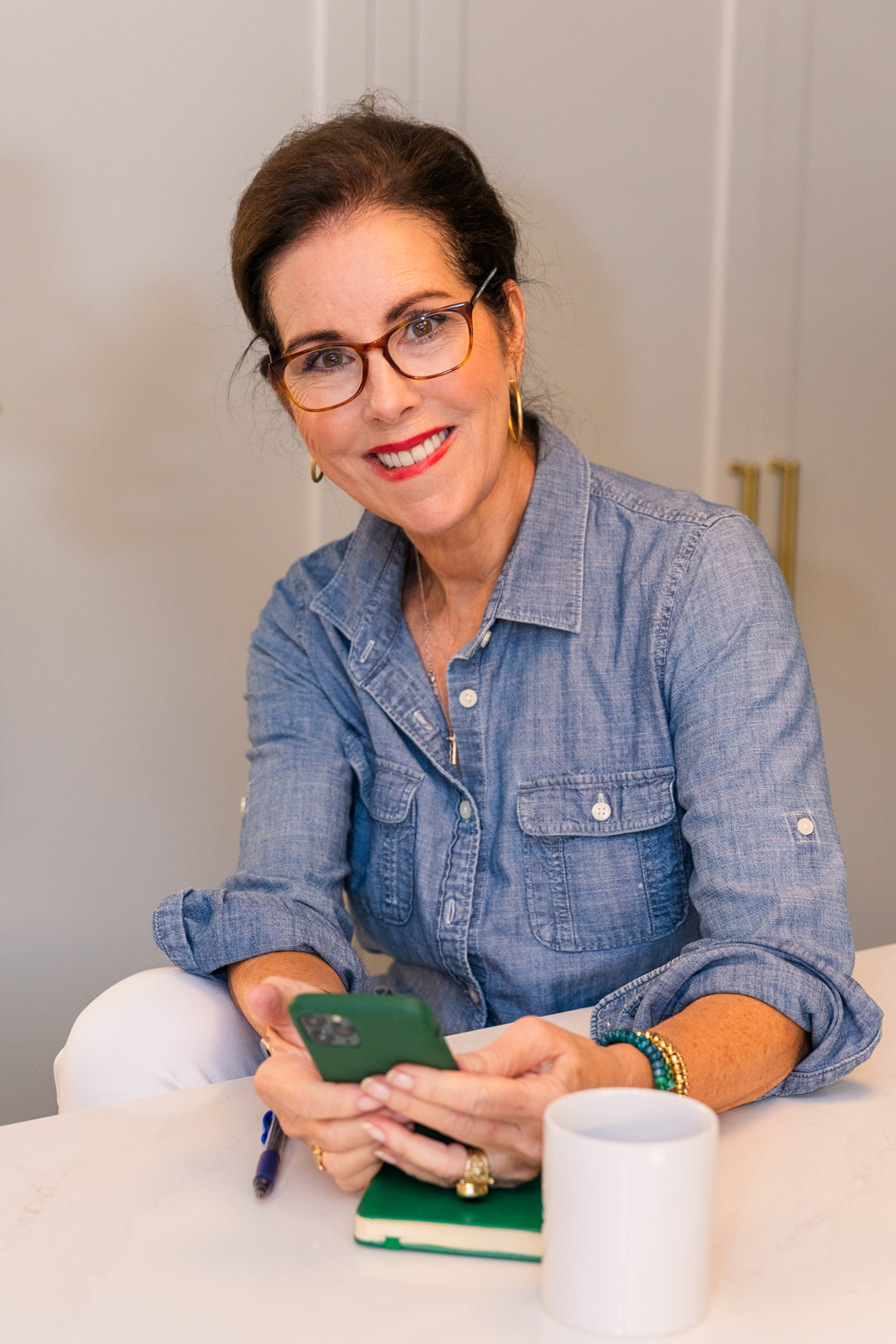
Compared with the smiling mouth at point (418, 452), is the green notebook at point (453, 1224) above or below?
below

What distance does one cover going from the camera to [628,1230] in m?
0.59

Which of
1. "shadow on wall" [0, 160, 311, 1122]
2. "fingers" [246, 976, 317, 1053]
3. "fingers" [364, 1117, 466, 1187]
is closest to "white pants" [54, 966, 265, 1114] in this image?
"fingers" [246, 976, 317, 1053]

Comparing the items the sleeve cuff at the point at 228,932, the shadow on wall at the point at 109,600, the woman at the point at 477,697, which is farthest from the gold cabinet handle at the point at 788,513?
the sleeve cuff at the point at 228,932

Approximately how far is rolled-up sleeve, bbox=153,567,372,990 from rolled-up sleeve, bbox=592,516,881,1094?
30cm

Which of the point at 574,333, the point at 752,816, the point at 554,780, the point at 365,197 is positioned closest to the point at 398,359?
the point at 365,197

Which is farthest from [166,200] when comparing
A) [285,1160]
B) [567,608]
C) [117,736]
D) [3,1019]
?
[285,1160]

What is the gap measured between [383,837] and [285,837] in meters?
0.11

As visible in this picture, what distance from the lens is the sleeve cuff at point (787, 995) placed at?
0.90m

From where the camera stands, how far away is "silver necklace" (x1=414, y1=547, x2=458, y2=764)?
128 cm

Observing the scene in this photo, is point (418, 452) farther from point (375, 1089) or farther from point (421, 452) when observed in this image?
point (375, 1089)

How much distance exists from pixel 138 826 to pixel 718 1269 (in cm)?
148

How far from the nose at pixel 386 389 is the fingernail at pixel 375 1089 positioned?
65cm

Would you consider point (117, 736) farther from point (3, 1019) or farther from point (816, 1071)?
point (816, 1071)

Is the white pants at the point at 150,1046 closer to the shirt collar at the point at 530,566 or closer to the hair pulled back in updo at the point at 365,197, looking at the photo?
the shirt collar at the point at 530,566
